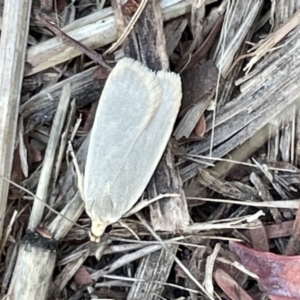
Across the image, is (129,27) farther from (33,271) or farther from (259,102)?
(33,271)

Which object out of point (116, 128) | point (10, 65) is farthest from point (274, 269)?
point (10, 65)

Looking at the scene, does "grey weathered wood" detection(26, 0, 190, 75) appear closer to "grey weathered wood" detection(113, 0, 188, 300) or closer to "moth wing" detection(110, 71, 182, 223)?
"grey weathered wood" detection(113, 0, 188, 300)

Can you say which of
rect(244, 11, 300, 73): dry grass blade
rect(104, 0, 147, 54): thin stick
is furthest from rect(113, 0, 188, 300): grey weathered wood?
rect(244, 11, 300, 73): dry grass blade

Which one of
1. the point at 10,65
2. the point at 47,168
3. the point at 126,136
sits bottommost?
the point at 47,168

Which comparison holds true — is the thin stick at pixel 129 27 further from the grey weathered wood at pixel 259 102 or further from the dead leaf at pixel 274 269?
the dead leaf at pixel 274 269

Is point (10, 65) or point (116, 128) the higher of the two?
point (10, 65)

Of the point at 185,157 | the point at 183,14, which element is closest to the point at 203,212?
the point at 185,157

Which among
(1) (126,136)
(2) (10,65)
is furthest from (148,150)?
(2) (10,65)
